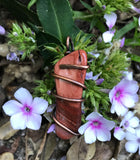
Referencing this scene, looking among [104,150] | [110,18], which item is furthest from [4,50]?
[104,150]

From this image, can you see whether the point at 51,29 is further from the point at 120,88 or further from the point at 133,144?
the point at 133,144

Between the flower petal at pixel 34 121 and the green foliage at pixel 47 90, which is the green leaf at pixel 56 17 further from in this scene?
the flower petal at pixel 34 121

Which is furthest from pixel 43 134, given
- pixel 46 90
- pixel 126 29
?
pixel 126 29

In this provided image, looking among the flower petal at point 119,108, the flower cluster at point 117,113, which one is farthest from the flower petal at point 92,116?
the flower petal at point 119,108

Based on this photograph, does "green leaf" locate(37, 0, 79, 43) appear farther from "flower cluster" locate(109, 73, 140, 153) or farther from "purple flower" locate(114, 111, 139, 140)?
"purple flower" locate(114, 111, 139, 140)

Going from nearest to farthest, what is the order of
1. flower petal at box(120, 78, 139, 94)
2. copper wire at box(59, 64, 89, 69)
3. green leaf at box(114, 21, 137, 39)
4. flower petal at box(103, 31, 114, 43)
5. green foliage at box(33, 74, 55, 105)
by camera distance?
copper wire at box(59, 64, 89, 69) → flower petal at box(120, 78, 139, 94) → green foliage at box(33, 74, 55, 105) → flower petal at box(103, 31, 114, 43) → green leaf at box(114, 21, 137, 39)

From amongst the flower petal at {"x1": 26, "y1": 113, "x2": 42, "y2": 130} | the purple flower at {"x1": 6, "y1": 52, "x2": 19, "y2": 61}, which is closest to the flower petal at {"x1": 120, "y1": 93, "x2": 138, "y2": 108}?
the flower petal at {"x1": 26, "y1": 113, "x2": 42, "y2": 130}

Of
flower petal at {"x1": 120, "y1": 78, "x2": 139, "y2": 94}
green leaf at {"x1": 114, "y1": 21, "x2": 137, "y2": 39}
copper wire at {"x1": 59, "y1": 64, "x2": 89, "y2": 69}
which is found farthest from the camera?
green leaf at {"x1": 114, "y1": 21, "x2": 137, "y2": 39}
